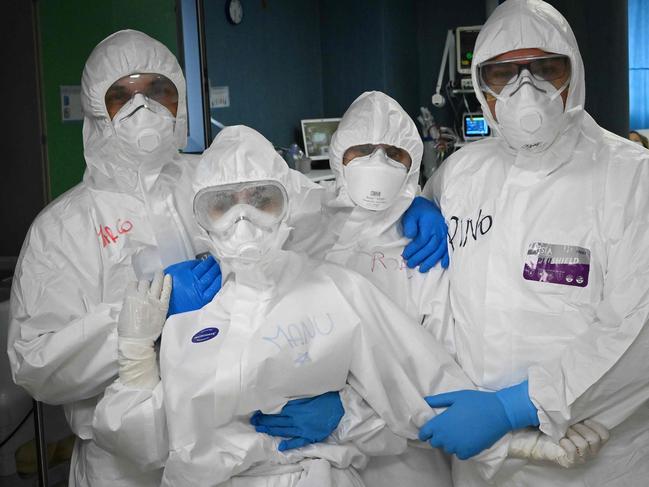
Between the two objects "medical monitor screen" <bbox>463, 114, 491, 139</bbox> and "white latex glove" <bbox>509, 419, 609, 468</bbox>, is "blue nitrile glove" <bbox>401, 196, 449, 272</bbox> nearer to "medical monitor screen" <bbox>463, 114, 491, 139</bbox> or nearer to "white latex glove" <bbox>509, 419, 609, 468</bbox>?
"white latex glove" <bbox>509, 419, 609, 468</bbox>

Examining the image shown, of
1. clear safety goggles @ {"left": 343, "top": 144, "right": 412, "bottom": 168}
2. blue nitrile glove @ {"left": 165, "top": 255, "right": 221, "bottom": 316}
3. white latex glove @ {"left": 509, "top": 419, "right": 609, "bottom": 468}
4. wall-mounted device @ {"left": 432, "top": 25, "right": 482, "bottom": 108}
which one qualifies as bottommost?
white latex glove @ {"left": 509, "top": 419, "right": 609, "bottom": 468}

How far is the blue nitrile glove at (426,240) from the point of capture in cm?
184

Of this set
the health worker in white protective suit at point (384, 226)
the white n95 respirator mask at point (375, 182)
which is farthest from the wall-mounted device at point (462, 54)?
the white n95 respirator mask at point (375, 182)

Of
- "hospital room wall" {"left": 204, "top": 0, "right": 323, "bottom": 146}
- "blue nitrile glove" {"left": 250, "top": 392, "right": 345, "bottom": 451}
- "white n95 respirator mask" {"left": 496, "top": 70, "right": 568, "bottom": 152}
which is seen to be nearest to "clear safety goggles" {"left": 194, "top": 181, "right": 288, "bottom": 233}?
"blue nitrile glove" {"left": 250, "top": 392, "right": 345, "bottom": 451}

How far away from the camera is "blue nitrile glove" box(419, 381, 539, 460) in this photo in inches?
60.1

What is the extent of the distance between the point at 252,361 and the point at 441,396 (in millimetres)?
407

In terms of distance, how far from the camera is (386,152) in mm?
1945

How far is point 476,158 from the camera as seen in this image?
6.03 feet

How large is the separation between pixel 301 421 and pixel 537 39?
0.93 metres

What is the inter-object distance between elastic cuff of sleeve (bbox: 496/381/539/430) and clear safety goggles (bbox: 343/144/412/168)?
2.18ft

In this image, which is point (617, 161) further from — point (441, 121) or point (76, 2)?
point (441, 121)

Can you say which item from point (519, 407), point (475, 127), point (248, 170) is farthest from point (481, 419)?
point (475, 127)

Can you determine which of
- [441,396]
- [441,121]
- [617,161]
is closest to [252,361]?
[441,396]

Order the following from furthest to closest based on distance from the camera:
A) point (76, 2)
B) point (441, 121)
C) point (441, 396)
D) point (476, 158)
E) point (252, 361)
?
point (441, 121) < point (76, 2) < point (476, 158) < point (441, 396) < point (252, 361)
